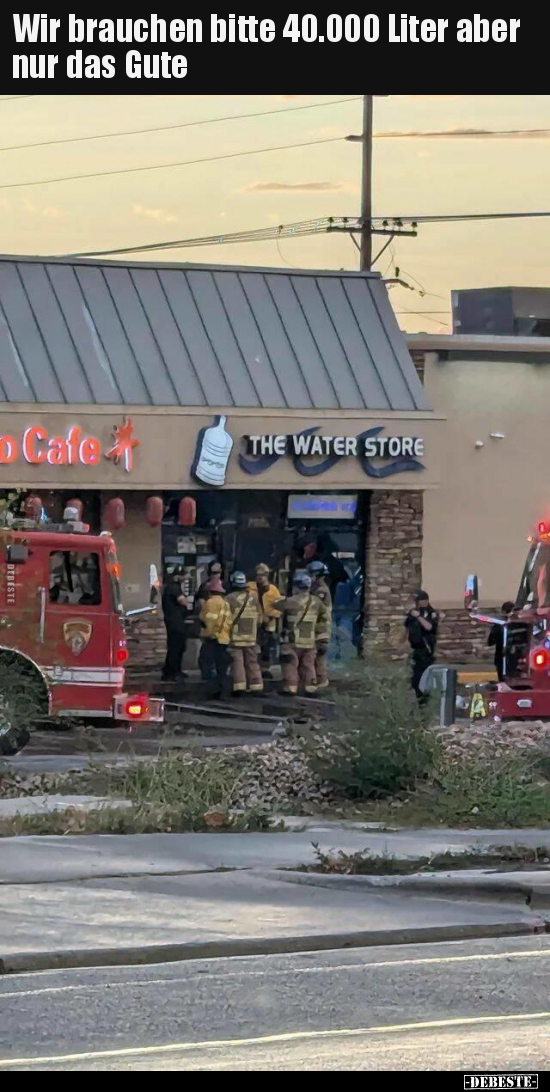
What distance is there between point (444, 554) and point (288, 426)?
4172 millimetres

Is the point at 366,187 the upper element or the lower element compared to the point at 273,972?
upper

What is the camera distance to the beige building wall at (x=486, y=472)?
2991 centimetres

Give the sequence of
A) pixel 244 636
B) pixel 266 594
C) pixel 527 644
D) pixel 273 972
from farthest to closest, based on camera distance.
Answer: pixel 266 594, pixel 244 636, pixel 527 644, pixel 273 972

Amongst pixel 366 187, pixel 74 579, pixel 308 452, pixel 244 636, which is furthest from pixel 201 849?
pixel 366 187

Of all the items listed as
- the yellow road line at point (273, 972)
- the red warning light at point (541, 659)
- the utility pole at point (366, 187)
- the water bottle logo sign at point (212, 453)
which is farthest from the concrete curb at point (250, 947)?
the utility pole at point (366, 187)

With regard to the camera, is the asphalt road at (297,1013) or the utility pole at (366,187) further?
the utility pole at (366,187)

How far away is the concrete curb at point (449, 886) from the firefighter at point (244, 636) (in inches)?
539

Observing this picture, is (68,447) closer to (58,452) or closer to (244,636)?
(58,452)

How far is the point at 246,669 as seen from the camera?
24906 mm

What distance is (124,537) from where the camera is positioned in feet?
90.2

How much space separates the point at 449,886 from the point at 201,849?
1832 millimetres

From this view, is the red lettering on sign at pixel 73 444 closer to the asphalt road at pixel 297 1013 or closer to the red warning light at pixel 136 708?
the red warning light at pixel 136 708

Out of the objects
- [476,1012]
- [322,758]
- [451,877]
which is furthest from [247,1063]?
[322,758]

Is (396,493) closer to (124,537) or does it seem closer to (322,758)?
(124,537)
